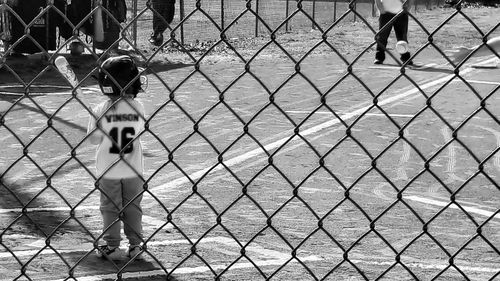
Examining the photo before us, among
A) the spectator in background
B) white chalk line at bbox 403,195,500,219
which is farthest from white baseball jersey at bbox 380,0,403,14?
the spectator in background

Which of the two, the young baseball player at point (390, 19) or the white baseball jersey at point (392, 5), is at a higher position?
the white baseball jersey at point (392, 5)

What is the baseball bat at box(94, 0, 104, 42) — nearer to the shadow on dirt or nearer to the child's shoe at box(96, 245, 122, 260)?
the shadow on dirt

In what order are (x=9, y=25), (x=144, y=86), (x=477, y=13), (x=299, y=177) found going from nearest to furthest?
(x=144, y=86)
(x=299, y=177)
(x=9, y=25)
(x=477, y=13)

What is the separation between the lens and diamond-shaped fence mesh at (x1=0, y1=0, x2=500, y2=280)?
4.46 meters

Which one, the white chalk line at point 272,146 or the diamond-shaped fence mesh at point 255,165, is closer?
the diamond-shaped fence mesh at point 255,165

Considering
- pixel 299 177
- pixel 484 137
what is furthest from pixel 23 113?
pixel 484 137

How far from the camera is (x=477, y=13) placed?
30891 millimetres

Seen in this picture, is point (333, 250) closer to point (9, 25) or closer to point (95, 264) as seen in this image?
point (95, 264)

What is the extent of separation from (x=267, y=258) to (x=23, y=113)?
6835 millimetres

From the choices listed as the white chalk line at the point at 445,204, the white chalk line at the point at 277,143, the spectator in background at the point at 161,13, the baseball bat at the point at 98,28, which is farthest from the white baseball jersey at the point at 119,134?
the spectator in background at the point at 161,13

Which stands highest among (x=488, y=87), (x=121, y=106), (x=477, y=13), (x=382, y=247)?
(x=121, y=106)

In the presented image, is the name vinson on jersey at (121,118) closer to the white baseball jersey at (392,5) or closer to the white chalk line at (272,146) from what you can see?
the white chalk line at (272,146)

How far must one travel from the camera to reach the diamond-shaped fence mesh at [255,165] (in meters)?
4.46

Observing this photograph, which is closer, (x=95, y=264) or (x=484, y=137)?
(x=95, y=264)
